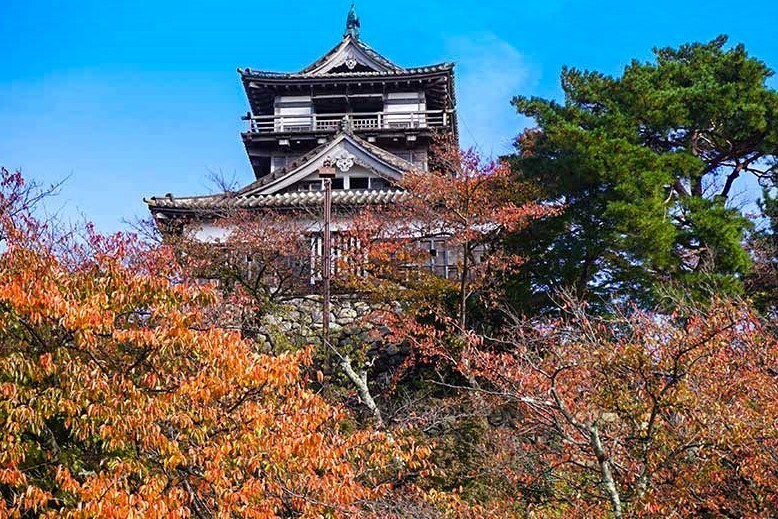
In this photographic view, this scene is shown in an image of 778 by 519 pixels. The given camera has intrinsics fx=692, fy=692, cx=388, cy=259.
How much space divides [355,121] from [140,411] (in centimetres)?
1868

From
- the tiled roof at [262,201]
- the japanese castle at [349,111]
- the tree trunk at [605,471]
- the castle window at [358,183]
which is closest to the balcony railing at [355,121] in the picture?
the japanese castle at [349,111]

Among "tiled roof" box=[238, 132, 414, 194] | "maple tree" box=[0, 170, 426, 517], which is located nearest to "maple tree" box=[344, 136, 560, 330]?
"tiled roof" box=[238, 132, 414, 194]

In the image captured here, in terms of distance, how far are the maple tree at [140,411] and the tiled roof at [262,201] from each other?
1001 cm

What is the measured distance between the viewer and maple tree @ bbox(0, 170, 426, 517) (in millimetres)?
5957

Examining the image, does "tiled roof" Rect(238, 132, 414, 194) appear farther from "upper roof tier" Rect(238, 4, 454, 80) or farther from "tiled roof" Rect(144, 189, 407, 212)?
"upper roof tier" Rect(238, 4, 454, 80)

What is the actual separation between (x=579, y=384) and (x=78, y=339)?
571 cm

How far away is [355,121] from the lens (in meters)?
23.7

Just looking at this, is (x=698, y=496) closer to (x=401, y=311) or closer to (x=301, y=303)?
(x=401, y=311)

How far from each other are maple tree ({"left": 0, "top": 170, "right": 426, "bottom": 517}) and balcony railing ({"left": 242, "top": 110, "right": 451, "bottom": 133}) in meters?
16.4

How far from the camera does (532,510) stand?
785cm

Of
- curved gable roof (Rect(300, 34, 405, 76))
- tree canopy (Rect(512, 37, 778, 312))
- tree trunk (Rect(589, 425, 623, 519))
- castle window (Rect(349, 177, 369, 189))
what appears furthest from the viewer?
curved gable roof (Rect(300, 34, 405, 76))

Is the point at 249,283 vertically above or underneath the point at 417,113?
underneath

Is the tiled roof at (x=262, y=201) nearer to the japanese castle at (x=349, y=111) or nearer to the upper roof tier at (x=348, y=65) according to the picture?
the japanese castle at (x=349, y=111)

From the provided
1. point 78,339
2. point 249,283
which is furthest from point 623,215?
point 78,339
